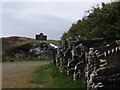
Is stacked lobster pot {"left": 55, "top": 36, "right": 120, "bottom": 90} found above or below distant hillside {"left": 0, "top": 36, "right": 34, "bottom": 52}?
below

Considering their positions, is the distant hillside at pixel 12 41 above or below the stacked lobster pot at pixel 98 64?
above

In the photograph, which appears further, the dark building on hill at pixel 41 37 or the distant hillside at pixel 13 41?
the distant hillside at pixel 13 41

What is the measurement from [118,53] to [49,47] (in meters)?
20.2

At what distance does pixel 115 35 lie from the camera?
10586 mm

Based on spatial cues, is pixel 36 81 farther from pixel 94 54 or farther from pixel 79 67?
pixel 94 54

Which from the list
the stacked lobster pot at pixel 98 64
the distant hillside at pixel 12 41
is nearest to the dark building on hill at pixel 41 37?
the distant hillside at pixel 12 41

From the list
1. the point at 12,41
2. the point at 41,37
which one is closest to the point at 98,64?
the point at 41,37

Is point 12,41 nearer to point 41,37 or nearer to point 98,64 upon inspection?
point 41,37

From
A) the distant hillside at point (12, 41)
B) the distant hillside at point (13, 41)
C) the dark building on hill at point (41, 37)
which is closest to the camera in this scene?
the dark building on hill at point (41, 37)

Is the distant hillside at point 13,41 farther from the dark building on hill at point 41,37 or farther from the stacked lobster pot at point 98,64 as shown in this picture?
the stacked lobster pot at point 98,64

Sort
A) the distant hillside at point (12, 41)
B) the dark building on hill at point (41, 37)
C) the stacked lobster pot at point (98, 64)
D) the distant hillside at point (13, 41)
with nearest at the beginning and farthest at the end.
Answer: the stacked lobster pot at point (98, 64)
the dark building on hill at point (41, 37)
the distant hillside at point (13, 41)
the distant hillside at point (12, 41)

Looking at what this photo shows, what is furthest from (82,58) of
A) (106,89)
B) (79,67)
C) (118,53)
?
(106,89)

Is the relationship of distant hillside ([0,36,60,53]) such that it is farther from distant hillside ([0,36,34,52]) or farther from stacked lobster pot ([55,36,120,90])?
stacked lobster pot ([55,36,120,90])

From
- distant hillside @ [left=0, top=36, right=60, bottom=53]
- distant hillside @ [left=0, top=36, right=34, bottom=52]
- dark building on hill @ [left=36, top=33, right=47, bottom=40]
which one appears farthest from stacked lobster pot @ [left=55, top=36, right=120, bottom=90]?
distant hillside @ [left=0, top=36, right=34, bottom=52]
